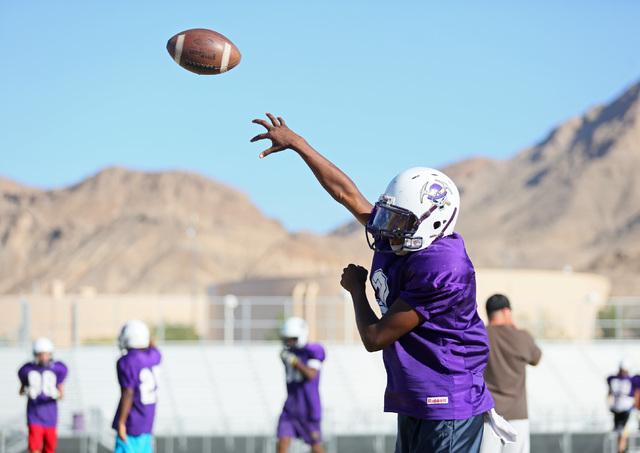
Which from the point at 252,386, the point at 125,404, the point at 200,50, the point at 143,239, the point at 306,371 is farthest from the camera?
the point at 143,239

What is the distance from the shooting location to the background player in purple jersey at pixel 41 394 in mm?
9703


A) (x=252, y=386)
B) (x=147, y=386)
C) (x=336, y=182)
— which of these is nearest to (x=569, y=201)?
(x=252, y=386)

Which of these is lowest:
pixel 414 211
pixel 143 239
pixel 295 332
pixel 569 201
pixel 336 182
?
pixel 295 332

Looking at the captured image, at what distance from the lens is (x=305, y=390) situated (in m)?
9.88

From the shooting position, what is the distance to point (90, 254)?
278ft

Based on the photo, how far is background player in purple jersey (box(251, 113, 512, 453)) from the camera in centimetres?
338

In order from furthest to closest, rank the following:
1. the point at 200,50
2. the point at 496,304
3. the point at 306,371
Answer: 1. the point at 306,371
2. the point at 496,304
3. the point at 200,50

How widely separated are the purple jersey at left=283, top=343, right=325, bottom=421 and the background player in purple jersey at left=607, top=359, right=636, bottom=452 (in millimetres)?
4967

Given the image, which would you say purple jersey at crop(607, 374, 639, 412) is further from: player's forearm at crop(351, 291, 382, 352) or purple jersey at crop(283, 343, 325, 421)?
player's forearm at crop(351, 291, 382, 352)

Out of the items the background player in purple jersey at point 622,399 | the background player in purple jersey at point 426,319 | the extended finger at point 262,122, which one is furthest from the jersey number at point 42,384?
the background player in purple jersey at point 622,399

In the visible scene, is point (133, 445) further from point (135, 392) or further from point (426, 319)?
point (426, 319)

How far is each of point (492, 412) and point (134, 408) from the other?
4.58 meters

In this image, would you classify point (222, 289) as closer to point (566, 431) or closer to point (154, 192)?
point (566, 431)

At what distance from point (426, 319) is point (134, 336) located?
4704 millimetres
